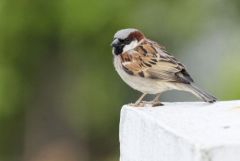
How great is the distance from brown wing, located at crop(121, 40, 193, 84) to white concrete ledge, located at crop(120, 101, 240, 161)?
80 centimetres

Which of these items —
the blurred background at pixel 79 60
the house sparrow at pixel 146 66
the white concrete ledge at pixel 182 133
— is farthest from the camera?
the blurred background at pixel 79 60

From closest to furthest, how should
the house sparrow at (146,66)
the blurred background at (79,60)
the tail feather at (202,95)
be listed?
1. the tail feather at (202,95)
2. the house sparrow at (146,66)
3. the blurred background at (79,60)

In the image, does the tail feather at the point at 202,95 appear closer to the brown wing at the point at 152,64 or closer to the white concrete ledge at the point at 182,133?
the brown wing at the point at 152,64

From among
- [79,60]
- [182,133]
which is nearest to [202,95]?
[182,133]

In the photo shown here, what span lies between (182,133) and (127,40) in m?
1.47

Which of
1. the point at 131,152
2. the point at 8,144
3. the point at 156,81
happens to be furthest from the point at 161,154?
the point at 8,144

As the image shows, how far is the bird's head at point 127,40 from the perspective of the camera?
3139mm

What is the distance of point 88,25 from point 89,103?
839 millimetres

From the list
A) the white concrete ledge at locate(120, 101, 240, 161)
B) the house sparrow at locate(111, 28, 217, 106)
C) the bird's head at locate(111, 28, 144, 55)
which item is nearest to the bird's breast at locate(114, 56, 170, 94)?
the house sparrow at locate(111, 28, 217, 106)

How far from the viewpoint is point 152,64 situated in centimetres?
320

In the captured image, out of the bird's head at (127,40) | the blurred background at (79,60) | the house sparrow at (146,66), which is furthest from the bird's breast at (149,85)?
the blurred background at (79,60)

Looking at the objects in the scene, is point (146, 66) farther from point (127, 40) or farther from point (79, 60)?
point (79, 60)

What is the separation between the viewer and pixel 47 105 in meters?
7.77

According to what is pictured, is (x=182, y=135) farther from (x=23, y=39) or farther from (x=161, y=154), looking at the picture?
(x=23, y=39)
